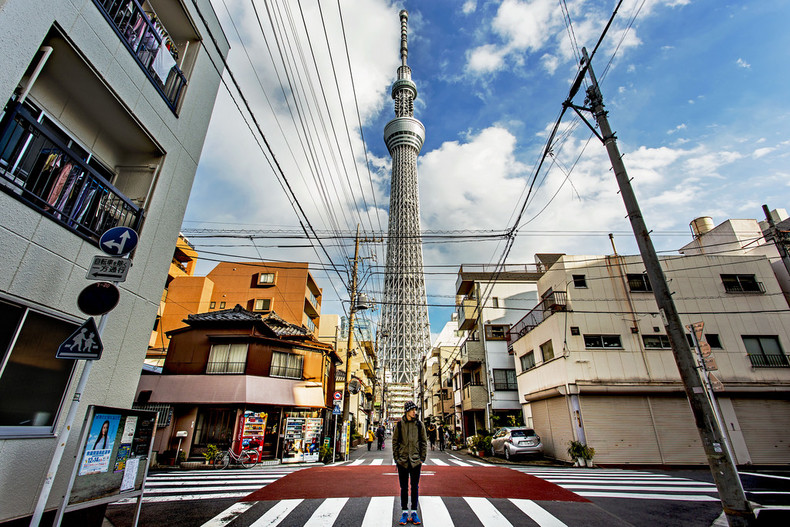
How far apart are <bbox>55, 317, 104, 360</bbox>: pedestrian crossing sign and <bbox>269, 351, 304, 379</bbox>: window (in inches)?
576

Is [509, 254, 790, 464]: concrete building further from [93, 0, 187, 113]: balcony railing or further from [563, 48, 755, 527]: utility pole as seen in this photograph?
[93, 0, 187, 113]: balcony railing

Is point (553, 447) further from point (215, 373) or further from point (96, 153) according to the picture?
point (96, 153)

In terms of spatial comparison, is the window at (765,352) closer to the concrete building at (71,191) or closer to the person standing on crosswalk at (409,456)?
the person standing on crosswalk at (409,456)

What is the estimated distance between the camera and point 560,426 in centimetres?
1522

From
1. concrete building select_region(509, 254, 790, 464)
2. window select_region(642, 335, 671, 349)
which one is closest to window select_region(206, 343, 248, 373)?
concrete building select_region(509, 254, 790, 464)

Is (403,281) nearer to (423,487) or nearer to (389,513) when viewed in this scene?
(423,487)

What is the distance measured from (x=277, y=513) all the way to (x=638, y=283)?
681 inches

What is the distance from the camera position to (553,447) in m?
15.7

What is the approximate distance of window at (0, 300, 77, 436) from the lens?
3.75 metres

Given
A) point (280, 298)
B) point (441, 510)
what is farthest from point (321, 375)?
point (441, 510)

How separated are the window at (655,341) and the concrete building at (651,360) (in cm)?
4

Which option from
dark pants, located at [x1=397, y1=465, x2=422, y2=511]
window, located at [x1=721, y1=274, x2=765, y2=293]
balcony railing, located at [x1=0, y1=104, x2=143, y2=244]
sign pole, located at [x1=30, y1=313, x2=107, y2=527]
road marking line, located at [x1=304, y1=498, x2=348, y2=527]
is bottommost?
road marking line, located at [x1=304, y1=498, x2=348, y2=527]

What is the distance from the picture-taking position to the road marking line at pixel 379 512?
4.71 metres

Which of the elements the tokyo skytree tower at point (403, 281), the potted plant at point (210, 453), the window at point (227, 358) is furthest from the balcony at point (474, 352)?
the tokyo skytree tower at point (403, 281)
